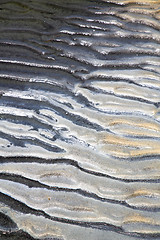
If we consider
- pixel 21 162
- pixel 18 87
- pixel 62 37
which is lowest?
pixel 21 162

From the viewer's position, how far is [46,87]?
7.28 ft

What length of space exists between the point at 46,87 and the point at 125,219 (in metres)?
1.14

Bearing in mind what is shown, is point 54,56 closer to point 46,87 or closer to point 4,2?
point 46,87

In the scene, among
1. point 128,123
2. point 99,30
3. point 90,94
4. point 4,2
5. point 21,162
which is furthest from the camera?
point 4,2

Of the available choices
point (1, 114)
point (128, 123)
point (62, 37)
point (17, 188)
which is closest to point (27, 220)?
point (17, 188)

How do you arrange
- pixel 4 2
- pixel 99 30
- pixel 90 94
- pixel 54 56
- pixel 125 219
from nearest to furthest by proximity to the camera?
pixel 125 219 → pixel 90 94 → pixel 54 56 → pixel 99 30 → pixel 4 2

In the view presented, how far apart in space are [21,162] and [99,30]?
56.4 inches

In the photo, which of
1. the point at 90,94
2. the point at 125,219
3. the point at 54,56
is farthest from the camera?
the point at 54,56

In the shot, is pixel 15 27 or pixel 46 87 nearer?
pixel 46 87

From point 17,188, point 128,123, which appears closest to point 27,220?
point 17,188

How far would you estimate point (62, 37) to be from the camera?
2.54m

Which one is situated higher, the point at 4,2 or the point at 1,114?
the point at 4,2

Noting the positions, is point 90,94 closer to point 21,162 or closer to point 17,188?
point 21,162

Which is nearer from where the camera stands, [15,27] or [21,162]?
[21,162]
